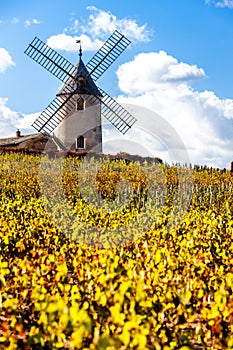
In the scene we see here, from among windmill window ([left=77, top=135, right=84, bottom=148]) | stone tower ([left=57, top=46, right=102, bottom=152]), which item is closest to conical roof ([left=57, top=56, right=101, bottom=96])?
stone tower ([left=57, top=46, right=102, bottom=152])

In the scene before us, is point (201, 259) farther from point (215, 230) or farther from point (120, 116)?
point (120, 116)

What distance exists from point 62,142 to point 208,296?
2378cm

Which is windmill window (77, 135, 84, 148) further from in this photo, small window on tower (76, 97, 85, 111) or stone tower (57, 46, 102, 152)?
small window on tower (76, 97, 85, 111)

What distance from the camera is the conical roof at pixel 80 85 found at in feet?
91.8

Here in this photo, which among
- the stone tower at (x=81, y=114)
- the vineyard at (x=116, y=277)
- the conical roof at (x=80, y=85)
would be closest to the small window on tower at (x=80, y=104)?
the stone tower at (x=81, y=114)

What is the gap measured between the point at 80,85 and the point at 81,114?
1.54m

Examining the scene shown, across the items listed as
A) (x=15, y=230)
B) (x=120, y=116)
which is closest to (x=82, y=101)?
(x=120, y=116)

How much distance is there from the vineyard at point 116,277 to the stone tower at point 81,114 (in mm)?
12686

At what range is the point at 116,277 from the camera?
4.86 m

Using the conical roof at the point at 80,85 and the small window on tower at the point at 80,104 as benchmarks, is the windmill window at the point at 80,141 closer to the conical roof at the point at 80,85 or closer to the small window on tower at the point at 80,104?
A: the small window on tower at the point at 80,104

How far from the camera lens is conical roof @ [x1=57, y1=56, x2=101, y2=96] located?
27969mm

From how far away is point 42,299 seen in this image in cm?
425

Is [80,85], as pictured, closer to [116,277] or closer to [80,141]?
[80,141]

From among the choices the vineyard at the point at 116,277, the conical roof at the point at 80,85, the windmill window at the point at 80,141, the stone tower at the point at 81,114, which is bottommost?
the vineyard at the point at 116,277
